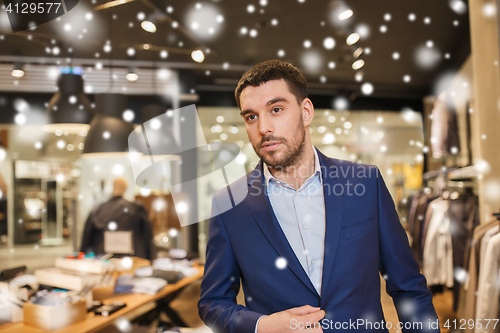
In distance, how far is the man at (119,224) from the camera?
10.8 feet

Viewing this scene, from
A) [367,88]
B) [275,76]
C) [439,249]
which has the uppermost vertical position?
[367,88]

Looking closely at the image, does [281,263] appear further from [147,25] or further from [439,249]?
[439,249]

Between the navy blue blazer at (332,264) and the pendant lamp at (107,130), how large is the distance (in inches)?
62.5

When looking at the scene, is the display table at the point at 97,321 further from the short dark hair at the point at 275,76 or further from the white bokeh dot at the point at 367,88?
the white bokeh dot at the point at 367,88

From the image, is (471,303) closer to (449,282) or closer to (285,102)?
(449,282)

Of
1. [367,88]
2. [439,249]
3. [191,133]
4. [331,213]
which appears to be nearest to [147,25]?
[191,133]

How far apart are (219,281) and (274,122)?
559 mm

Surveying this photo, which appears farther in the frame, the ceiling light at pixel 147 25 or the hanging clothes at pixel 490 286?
the ceiling light at pixel 147 25

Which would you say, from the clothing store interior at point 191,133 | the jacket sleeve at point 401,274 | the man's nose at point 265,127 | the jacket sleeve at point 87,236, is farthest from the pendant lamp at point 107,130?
the jacket sleeve at point 401,274

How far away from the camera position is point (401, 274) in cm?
108

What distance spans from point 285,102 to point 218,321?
0.73 m

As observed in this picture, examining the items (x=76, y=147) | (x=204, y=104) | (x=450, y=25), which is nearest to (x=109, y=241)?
(x=204, y=104)

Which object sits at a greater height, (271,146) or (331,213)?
(271,146)

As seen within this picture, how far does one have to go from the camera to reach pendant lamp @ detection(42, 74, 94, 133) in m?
2.37
